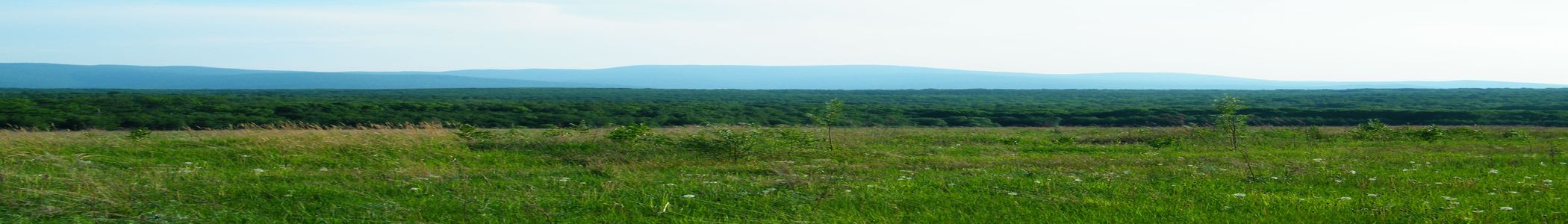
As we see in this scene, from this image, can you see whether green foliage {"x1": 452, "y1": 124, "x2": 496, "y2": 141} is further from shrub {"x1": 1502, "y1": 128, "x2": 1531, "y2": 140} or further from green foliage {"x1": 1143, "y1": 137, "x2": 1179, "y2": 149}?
shrub {"x1": 1502, "y1": 128, "x2": 1531, "y2": 140}

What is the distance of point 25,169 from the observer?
10.6 metres

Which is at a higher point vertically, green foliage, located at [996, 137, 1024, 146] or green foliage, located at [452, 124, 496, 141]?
green foliage, located at [452, 124, 496, 141]

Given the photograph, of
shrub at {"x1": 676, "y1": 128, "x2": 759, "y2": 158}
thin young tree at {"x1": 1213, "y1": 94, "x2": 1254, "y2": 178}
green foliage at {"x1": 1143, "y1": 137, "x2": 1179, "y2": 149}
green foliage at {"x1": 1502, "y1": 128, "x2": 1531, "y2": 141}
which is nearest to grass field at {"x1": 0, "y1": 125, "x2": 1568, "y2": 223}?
shrub at {"x1": 676, "y1": 128, "x2": 759, "y2": 158}

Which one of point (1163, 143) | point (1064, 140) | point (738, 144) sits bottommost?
point (1064, 140)

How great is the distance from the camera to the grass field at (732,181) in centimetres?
771

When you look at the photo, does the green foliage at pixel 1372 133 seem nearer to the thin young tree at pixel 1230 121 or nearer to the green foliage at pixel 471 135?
the thin young tree at pixel 1230 121

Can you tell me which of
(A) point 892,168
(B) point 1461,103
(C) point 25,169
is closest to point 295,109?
(C) point 25,169

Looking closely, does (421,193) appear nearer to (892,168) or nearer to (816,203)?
(816,203)

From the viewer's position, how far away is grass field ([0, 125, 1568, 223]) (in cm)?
771

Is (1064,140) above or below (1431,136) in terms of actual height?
below

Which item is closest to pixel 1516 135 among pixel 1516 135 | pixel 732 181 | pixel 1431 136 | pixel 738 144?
A: pixel 1516 135

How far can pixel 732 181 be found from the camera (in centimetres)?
1030

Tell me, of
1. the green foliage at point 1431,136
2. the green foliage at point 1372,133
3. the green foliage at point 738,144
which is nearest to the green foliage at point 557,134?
Answer: the green foliage at point 738,144

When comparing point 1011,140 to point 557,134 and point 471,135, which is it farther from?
point 471,135
